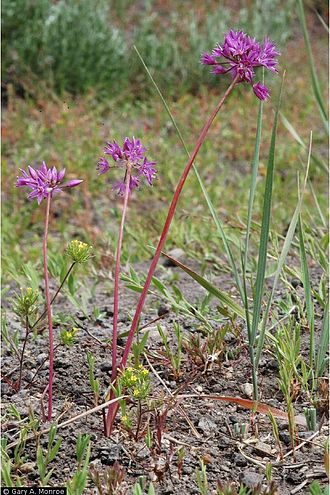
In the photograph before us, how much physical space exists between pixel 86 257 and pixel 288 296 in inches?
30.5

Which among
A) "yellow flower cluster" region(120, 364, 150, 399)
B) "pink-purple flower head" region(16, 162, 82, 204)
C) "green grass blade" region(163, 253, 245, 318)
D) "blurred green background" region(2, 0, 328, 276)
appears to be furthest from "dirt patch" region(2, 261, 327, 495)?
"blurred green background" region(2, 0, 328, 276)

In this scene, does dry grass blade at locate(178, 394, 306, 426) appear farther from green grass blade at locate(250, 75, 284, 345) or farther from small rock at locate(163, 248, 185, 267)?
small rock at locate(163, 248, 185, 267)

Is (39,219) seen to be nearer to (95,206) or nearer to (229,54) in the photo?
(95,206)

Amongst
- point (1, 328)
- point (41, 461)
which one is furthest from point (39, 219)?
point (41, 461)

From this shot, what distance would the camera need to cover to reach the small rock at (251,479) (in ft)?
5.65

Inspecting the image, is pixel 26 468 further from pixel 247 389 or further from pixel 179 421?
pixel 247 389

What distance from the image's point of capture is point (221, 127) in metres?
6.16

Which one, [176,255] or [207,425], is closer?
[207,425]

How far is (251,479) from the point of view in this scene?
5.69 feet

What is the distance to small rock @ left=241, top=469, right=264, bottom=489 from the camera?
5.65ft

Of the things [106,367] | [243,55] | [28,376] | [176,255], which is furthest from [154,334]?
[176,255]

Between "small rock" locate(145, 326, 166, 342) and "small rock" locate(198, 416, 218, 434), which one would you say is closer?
"small rock" locate(198, 416, 218, 434)

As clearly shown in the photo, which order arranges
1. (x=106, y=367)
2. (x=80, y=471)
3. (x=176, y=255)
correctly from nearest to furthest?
(x=80, y=471), (x=106, y=367), (x=176, y=255)

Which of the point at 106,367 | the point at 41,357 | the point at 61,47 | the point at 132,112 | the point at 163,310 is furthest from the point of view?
the point at 61,47
